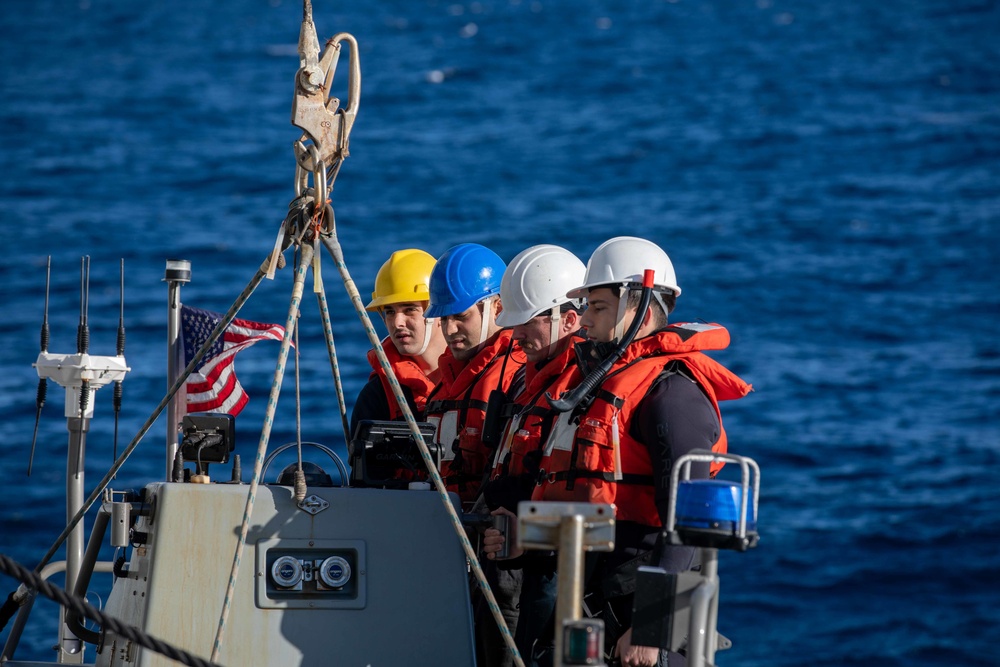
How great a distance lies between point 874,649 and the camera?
42.9 feet

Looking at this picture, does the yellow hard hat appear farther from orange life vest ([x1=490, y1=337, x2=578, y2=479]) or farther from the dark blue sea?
the dark blue sea

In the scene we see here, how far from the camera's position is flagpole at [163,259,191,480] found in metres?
4.73

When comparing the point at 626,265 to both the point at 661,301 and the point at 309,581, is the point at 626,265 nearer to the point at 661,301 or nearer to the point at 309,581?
the point at 661,301

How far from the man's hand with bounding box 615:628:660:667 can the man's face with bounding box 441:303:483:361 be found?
4.96 ft

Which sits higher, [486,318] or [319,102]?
[319,102]

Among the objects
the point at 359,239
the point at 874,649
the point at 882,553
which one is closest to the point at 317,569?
the point at 874,649

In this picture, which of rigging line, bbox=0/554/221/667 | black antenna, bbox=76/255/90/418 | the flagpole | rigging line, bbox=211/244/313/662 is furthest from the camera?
black antenna, bbox=76/255/90/418

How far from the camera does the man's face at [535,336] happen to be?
4.11 m

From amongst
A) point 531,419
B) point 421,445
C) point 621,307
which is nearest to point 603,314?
point 621,307

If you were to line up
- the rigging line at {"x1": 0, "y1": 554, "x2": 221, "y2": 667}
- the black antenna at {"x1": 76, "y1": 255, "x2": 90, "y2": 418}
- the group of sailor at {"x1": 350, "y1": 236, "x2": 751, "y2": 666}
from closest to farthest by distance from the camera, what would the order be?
the rigging line at {"x1": 0, "y1": 554, "x2": 221, "y2": 667}, the group of sailor at {"x1": 350, "y1": 236, "x2": 751, "y2": 666}, the black antenna at {"x1": 76, "y1": 255, "x2": 90, "y2": 418}

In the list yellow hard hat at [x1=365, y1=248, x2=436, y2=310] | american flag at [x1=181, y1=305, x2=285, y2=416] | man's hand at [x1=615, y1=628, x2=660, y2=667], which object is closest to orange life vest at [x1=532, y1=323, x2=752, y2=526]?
man's hand at [x1=615, y1=628, x2=660, y2=667]

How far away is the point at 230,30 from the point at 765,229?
733 inches

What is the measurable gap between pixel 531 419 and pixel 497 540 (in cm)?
45

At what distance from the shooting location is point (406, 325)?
4938 millimetres
